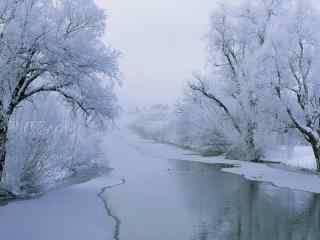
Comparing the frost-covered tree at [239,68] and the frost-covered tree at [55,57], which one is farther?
the frost-covered tree at [239,68]

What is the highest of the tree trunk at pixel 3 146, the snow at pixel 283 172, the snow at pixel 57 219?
the tree trunk at pixel 3 146

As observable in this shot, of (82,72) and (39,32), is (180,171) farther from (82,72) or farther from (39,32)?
(39,32)

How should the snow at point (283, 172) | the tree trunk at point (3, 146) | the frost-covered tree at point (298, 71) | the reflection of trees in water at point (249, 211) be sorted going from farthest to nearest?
the frost-covered tree at point (298, 71) → the snow at point (283, 172) → the tree trunk at point (3, 146) → the reflection of trees in water at point (249, 211)

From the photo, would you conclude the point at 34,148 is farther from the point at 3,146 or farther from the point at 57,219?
the point at 57,219

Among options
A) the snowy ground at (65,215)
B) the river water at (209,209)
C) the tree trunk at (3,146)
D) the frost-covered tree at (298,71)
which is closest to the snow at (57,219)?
the snowy ground at (65,215)

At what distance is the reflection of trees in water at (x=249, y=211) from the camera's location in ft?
43.5

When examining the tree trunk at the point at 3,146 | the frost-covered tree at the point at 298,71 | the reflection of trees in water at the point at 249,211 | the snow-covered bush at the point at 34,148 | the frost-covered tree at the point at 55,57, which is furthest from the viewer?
the frost-covered tree at the point at 298,71

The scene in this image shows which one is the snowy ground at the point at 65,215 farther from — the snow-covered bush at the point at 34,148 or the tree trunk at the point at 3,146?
the tree trunk at the point at 3,146

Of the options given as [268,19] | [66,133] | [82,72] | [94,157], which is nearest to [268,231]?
[82,72]

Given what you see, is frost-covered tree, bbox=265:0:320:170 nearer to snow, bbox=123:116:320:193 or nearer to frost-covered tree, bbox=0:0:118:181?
snow, bbox=123:116:320:193

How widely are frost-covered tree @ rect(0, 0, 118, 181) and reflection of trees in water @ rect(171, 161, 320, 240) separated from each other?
5579 mm

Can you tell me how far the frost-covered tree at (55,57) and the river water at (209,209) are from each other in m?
4.31

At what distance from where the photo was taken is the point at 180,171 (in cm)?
3025

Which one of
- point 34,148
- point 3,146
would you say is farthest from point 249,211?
point 3,146
